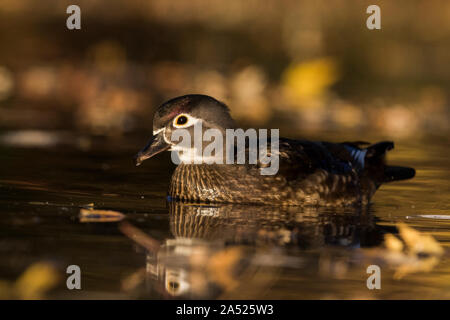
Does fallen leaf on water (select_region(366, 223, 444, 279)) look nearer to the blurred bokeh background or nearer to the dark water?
the dark water

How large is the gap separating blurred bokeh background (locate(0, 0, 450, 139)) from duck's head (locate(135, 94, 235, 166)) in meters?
5.24

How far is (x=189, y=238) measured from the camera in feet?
29.4

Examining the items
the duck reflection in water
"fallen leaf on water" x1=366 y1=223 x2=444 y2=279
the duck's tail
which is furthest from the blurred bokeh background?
"fallen leaf on water" x1=366 y1=223 x2=444 y2=279

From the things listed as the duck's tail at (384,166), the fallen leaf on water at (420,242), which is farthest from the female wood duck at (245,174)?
the fallen leaf on water at (420,242)

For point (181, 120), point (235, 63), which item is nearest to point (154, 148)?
point (181, 120)

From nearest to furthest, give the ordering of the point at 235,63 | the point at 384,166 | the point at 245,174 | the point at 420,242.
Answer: the point at 420,242 → the point at 245,174 → the point at 384,166 → the point at 235,63

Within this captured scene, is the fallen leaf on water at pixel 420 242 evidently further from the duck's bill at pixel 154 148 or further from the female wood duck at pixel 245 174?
the duck's bill at pixel 154 148

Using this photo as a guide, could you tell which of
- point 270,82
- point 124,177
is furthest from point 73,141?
point 270,82

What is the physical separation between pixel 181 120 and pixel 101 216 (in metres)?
1.94

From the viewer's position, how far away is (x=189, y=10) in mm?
27094

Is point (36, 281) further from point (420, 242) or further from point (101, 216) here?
point (420, 242)

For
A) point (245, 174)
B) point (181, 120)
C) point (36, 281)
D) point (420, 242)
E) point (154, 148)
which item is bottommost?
point (36, 281)

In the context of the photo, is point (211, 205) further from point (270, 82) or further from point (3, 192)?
point (270, 82)

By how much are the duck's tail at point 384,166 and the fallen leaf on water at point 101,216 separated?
374 centimetres
